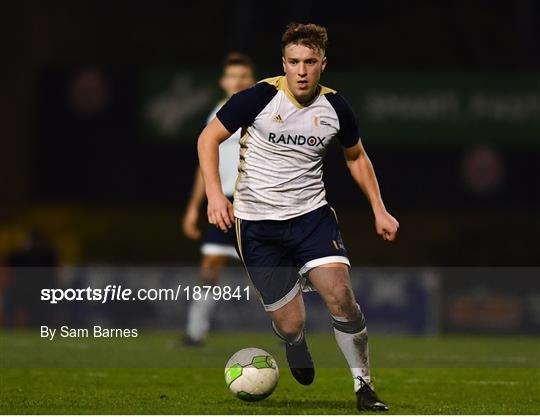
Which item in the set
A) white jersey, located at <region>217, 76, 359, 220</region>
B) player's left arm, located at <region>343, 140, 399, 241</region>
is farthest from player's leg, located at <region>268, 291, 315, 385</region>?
player's left arm, located at <region>343, 140, 399, 241</region>

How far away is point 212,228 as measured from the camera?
12859mm

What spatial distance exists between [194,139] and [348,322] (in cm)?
1288

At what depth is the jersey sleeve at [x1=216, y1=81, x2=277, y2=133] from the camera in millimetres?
8062

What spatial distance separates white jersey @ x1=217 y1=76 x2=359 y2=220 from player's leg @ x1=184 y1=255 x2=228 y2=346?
4.19m

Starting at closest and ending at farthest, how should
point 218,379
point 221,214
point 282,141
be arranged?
point 221,214 < point 282,141 < point 218,379

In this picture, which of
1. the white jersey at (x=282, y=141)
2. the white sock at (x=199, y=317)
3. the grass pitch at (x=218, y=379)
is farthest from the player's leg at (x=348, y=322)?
the white sock at (x=199, y=317)

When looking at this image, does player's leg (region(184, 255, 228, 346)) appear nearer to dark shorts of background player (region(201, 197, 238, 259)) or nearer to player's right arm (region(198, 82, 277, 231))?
dark shorts of background player (region(201, 197, 238, 259))

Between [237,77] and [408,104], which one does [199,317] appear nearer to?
[237,77]

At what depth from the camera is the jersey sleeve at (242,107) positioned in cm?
806

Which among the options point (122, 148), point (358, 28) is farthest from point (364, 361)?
point (358, 28)

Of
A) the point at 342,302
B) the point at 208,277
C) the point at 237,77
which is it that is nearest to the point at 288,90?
the point at 342,302

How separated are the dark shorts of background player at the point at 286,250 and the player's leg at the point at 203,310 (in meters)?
4.00

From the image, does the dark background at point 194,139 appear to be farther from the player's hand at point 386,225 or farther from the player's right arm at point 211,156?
the player's right arm at point 211,156

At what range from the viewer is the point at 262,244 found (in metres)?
8.47
